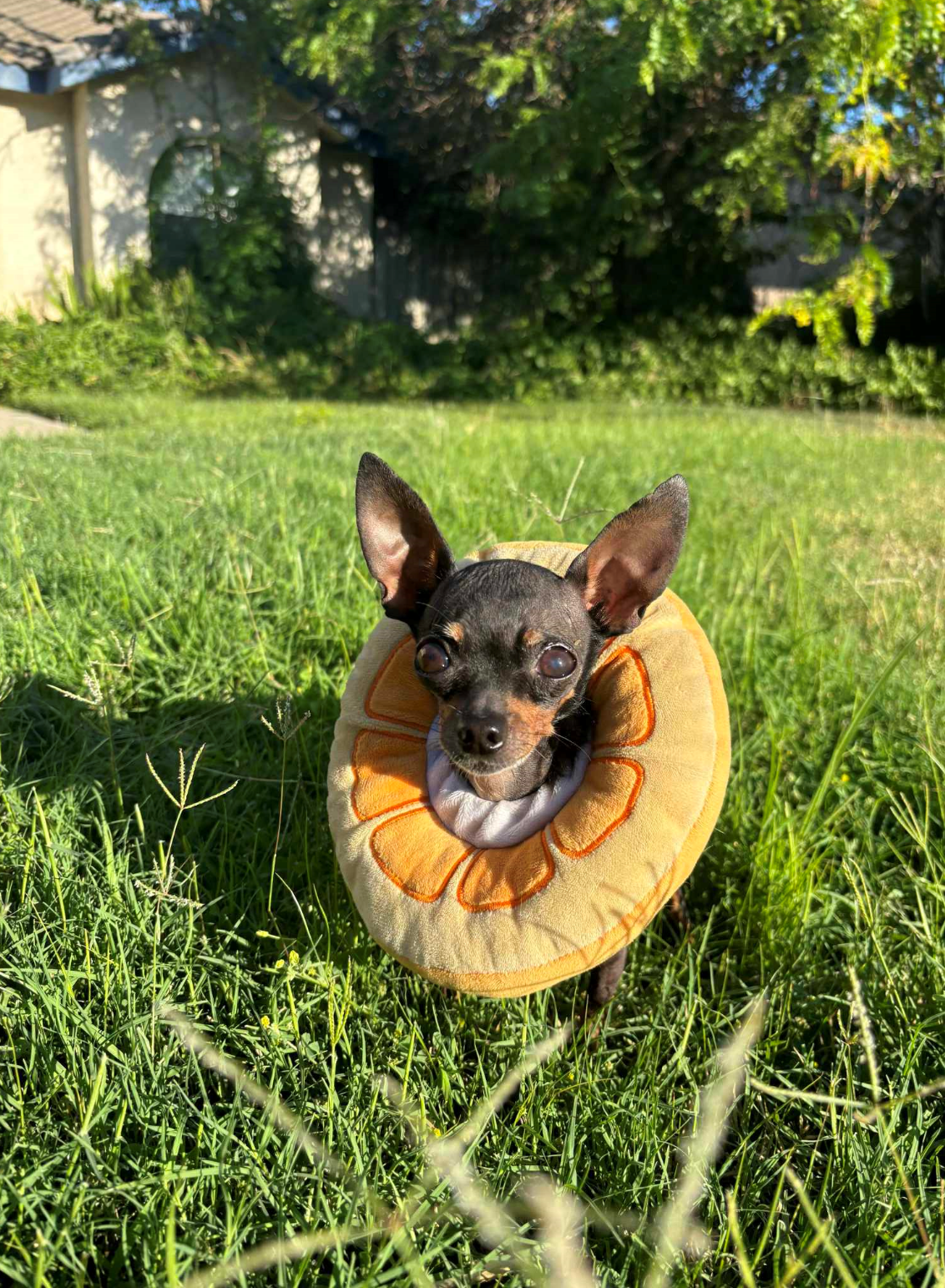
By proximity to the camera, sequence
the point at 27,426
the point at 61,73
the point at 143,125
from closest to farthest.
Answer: the point at 27,426 < the point at 61,73 < the point at 143,125

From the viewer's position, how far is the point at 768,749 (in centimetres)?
266

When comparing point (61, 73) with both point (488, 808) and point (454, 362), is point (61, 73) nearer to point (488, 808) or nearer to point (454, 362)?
point (454, 362)

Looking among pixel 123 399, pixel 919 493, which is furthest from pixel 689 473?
pixel 123 399

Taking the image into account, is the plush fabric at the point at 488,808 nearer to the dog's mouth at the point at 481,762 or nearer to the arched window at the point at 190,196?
the dog's mouth at the point at 481,762

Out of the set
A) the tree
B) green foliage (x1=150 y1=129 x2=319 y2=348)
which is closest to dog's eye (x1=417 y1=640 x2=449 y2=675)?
the tree

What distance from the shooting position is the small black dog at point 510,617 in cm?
177

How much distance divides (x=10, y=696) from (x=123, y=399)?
8.69 meters

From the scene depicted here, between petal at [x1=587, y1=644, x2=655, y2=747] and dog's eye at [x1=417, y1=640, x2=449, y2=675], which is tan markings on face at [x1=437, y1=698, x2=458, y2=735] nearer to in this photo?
dog's eye at [x1=417, y1=640, x2=449, y2=675]

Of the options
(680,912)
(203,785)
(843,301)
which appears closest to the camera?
(680,912)

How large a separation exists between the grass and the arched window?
39.1ft

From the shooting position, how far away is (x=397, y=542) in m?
1.99

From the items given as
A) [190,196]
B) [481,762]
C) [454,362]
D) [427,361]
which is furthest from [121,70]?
[481,762]

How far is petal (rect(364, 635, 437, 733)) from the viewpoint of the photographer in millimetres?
2049

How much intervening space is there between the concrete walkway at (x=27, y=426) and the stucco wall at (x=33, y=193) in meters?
4.56
